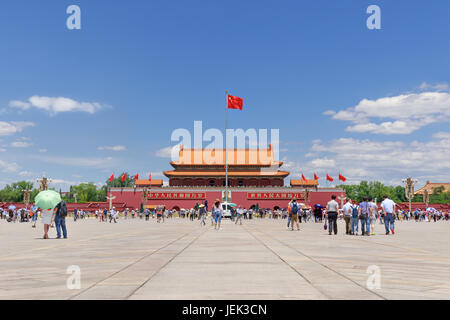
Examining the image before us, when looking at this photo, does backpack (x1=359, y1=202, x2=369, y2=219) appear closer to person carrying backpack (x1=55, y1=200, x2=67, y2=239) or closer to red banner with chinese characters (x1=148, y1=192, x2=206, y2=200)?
person carrying backpack (x1=55, y1=200, x2=67, y2=239)

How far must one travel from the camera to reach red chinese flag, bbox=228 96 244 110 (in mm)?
50094

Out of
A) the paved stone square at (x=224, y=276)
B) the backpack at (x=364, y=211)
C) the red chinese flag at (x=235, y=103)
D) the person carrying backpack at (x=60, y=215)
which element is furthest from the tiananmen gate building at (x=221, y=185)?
the paved stone square at (x=224, y=276)

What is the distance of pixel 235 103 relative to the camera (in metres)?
50.5

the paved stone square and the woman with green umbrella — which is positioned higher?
the woman with green umbrella

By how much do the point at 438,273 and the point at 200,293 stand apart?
14.3 ft

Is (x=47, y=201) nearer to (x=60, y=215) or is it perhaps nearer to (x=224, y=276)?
(x=60, y=215)

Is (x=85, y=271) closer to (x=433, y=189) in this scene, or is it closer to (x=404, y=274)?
(x=404, y=274)

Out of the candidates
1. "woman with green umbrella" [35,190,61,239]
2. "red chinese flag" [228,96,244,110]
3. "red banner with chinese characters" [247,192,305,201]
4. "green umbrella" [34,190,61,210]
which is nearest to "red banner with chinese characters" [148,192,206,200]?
"red banner with chinese characters" [247,192,305,201]

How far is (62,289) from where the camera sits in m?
5.73

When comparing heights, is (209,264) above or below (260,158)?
below

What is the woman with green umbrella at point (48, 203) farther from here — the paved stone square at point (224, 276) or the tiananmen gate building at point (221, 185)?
the tiananmen gate building at point (221, 185)

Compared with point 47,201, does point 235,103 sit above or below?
above

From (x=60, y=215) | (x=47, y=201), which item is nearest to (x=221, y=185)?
(x=60, y=215)
